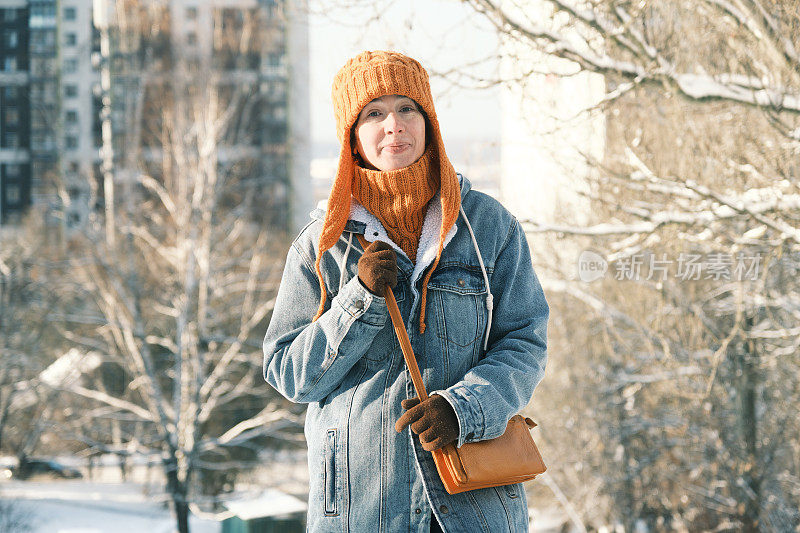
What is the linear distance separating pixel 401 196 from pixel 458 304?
23 centimetres

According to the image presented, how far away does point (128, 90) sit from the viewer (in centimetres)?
1412

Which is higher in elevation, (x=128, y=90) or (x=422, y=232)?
(x=128, y=90)

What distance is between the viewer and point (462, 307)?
5.02 ft

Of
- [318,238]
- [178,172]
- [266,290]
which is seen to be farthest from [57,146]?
[318,238]

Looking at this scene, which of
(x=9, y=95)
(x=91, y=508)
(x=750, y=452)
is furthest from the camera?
(x=9, y=95)

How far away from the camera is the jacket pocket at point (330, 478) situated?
4.89 ft

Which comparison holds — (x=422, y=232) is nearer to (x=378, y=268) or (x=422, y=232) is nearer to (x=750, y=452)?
(x=378, y=268)

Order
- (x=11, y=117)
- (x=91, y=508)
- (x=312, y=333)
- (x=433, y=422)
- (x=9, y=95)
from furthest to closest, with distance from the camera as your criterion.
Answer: (x=9, y=95) < (x=11, y=117) < (x=91, y=508) < (x=312, y=333) < (x=433, y=422)

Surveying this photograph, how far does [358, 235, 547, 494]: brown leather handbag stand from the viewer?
4.57 ft

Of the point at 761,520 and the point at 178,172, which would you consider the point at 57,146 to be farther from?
the point at 761,520

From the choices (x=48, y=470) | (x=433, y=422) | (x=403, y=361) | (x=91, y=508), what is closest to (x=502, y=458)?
(x=433, y=422)

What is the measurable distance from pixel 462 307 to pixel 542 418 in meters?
12.0

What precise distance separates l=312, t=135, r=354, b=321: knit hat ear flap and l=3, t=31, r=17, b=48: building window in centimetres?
1612

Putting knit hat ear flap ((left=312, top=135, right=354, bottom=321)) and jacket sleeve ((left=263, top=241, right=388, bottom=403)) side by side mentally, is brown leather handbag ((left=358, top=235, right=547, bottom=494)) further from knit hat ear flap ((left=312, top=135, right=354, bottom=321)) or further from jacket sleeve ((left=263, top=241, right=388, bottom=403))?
knit hat ear flap ((left=312, top=135, right=354, bottom=321))
